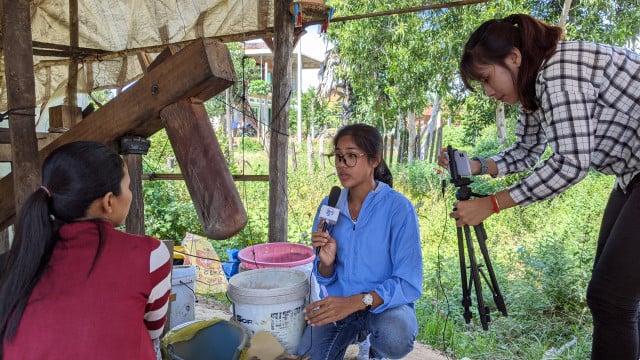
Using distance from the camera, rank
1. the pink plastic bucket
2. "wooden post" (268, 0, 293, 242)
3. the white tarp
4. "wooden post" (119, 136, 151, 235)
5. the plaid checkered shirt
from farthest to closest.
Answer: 1. the white tarp
2. "wooden post" (268, 0, 293, 242)
3. the pink plastic bucket
4. the plaid checkered shirt
5. "wooden post" (119, 136, 151, 235)

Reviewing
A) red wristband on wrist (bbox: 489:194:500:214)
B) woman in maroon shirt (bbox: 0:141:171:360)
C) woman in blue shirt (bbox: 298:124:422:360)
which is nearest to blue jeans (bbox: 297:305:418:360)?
woman in blue shirt (bbox: 298:124:422:360)

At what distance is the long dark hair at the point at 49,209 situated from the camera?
121cm

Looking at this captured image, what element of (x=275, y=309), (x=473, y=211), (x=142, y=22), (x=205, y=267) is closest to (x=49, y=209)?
(x=275, y=309)

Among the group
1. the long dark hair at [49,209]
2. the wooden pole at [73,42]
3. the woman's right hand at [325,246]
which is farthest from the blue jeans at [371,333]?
the wooden pole at [73,42]

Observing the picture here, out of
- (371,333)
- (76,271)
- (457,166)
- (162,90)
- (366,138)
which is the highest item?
(162,90)

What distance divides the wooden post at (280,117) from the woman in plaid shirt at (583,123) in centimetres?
174

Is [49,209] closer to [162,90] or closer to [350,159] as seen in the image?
[162,90]

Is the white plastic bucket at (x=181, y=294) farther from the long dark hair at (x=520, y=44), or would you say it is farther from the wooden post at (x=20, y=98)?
the long dark hair at (x=520, y=44)

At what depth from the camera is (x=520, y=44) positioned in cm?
181

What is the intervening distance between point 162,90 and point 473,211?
1341 millimetres

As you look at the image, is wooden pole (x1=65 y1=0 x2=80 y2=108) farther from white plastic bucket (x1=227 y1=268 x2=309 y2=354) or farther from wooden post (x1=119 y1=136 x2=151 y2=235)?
white plastic bucket (x1=227 y1=268 x2=309 y2=354)

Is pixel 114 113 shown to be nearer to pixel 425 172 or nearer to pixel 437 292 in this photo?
pixel 437 292

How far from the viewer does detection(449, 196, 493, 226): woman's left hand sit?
6.20 feet

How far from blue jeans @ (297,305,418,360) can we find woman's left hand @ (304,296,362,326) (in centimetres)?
20
